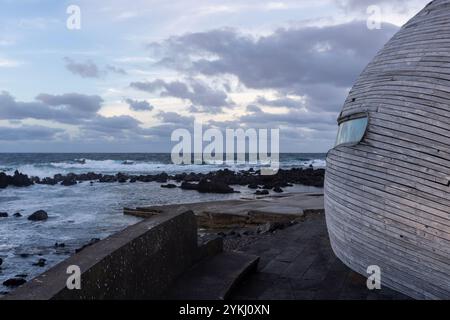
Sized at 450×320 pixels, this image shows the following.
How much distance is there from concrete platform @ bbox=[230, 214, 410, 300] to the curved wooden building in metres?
0.33

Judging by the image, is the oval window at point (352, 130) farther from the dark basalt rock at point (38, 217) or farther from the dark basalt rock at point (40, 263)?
the dark basalt rock at point (38, 217)

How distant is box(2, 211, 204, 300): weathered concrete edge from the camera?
4.43 metres

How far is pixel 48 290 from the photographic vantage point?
422cm

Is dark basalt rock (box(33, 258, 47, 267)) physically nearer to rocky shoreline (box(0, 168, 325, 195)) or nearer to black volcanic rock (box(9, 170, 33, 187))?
rocky shoreline (box(0, 168, 325, 195))

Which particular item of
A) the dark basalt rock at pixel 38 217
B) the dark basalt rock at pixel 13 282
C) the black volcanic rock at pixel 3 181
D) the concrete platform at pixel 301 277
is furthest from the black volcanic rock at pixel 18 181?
the concrete platform at pixel 301 277

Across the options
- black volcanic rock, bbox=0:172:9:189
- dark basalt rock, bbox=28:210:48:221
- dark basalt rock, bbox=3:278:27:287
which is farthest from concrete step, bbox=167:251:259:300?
black volcanic rock, bbox=0:172:9:189

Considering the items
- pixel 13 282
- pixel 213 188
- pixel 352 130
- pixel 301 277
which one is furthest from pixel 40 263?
pixel 213 188

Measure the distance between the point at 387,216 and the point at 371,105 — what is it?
6.29ft

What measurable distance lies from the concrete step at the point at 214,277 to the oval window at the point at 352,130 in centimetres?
271

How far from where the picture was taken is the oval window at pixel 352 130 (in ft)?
25.1

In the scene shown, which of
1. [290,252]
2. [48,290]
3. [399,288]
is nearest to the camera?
[48,290]

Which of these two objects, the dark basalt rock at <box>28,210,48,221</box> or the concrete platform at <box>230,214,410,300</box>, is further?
the dark basalt rock at <box>28,210,48,221</box>
